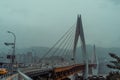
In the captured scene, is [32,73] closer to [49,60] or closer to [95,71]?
[49,60]

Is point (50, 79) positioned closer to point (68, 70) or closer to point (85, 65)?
point (68, 70)

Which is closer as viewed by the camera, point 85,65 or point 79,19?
point 79,19

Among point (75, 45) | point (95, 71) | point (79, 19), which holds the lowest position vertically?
point (95, 71)

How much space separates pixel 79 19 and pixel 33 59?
32683 mm

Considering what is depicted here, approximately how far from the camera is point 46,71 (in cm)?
6500

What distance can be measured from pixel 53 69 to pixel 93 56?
5901 centimetres

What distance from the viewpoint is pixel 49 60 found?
335 ft

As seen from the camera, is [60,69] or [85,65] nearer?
[60,69]

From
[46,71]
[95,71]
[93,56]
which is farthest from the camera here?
[93,56]

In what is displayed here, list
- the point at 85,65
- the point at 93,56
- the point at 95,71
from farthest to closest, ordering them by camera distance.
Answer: the point at 93,56 → the point at 95,71 → the point at 85,65

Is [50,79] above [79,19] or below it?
below

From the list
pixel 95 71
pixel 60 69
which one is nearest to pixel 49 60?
pixel 95 71

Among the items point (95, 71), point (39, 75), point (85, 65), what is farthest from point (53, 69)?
point (95, 71)

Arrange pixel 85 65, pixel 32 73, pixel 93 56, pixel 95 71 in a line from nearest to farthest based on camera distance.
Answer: pixel 32 73 < pixel 85 65 < pixel 95 71 < pixel 93 56
